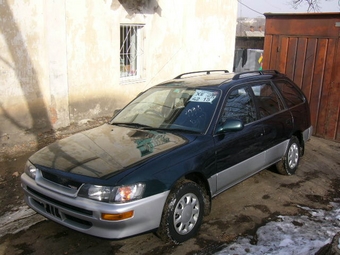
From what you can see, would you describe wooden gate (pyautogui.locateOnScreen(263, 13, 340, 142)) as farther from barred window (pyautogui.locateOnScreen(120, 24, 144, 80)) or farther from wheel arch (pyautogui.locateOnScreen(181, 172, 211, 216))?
wheel arch (pyautogui.locateOnScreen(181, 172, 211, 216))

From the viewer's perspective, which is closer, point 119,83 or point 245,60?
point 119,83

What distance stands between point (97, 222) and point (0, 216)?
189cm

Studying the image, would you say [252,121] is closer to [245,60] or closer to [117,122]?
[117,122]

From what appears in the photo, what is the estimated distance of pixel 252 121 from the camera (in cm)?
491

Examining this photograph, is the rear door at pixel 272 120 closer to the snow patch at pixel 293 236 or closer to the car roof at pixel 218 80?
the car roof at pixel 218 80

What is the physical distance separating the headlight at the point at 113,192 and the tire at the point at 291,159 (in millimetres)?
3089

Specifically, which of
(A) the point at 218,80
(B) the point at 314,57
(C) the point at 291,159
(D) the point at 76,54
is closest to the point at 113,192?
(A) the point at 218,80

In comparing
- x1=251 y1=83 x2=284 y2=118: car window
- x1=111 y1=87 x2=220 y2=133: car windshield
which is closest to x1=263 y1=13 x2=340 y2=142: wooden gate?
x1=251 y1=83 x2=284 y2=118: car window

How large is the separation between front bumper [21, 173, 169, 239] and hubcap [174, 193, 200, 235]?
0.29m

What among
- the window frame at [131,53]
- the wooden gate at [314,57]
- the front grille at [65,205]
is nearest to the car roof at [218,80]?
the front grille at [65,205]

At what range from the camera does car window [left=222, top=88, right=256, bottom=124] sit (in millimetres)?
4588

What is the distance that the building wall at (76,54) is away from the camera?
677cm

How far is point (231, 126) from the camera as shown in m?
4.23

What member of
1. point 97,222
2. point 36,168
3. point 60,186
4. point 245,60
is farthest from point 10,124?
point 245,60
